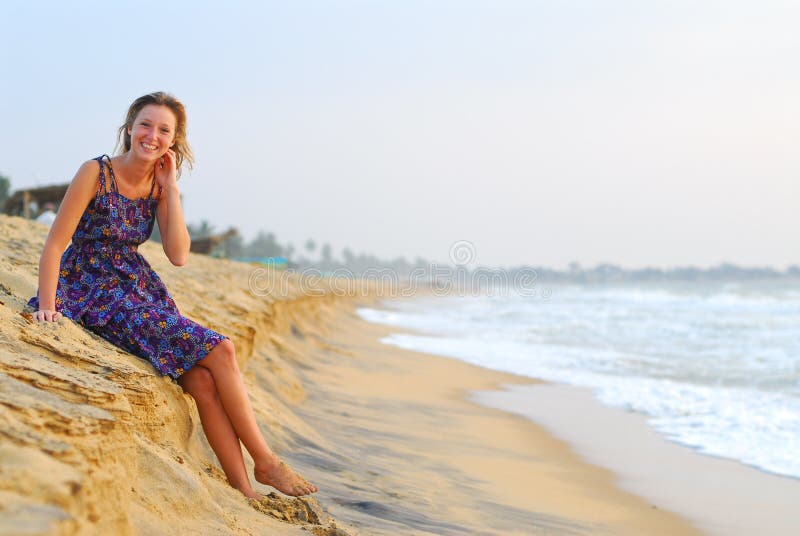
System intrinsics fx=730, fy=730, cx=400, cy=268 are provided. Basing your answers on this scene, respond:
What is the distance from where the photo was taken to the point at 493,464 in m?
5.05

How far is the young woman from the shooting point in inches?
108

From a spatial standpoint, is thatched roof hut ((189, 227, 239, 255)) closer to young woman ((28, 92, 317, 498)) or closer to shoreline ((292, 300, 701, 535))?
shoreline ((292, 300, 701, 535))

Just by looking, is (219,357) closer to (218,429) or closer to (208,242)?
(218,429)

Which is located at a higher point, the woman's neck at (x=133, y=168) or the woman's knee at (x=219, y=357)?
the woman's neck at (x=133, y=168)

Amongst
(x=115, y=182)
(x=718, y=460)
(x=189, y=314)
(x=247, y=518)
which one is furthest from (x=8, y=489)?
(x=718, y=460)

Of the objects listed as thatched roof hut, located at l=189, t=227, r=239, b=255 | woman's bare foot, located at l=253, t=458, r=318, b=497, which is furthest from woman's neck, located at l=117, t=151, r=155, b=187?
thatched roof hut, located at l=189, t=227, r=239, b=255

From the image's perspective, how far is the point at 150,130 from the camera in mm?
2971

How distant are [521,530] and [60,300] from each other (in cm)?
239

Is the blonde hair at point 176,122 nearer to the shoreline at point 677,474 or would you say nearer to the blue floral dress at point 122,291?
the blue floral dress at point 122,291

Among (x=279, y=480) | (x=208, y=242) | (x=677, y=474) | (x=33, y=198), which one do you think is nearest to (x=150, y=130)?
(x=279, y=480)

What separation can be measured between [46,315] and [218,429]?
75 centimetres

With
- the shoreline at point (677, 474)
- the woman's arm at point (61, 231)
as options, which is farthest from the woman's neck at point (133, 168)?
the shoreline at point (677, 474)

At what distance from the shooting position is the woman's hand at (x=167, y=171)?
10.1ft

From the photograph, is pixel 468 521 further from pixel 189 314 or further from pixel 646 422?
pixel 646 422
